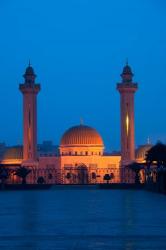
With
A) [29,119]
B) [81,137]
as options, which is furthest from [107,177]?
[29,119]

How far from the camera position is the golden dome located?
99.9m

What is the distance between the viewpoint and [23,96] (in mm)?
96750

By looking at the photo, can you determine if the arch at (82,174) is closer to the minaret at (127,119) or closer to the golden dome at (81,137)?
the golden dome at (81,137)

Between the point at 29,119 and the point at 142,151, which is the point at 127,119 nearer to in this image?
the point at 142,151

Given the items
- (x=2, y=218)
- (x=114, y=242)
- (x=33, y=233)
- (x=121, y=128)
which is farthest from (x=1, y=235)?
(x=121, y=128)

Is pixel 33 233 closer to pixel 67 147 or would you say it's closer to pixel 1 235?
pixel 1 235

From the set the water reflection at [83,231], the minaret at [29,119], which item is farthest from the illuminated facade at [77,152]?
the water reflection at [83,231]

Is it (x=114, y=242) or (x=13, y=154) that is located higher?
(x=13, y=154)

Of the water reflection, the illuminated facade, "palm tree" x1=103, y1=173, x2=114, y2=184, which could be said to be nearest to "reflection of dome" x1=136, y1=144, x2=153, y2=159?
the illuminated facade

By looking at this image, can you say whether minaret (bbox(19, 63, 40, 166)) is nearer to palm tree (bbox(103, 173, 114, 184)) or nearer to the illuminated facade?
the illuminated facade

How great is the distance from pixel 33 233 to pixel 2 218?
19.1 feet

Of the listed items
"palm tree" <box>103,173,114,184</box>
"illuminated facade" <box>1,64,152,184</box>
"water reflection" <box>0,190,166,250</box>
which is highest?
"illuminated facade" <box>1,64,152,184</box>

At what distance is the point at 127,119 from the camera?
313ft

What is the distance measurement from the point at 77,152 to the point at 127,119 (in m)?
8.47
